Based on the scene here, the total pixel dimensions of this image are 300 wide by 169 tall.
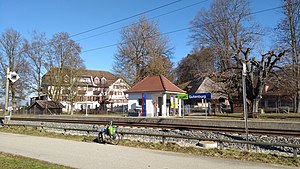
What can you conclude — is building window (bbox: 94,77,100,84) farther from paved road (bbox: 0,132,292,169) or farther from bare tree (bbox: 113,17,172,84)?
paved road (bbox: 0,132,292,169)

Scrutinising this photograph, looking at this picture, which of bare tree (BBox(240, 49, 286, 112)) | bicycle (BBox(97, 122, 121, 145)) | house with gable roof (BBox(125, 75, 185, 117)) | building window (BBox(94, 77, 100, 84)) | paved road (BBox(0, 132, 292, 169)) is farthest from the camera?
building window (BBox(94, 77, 100, 84))

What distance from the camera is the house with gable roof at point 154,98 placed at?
34250 millimetres

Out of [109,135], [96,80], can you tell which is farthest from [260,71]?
[96,80]

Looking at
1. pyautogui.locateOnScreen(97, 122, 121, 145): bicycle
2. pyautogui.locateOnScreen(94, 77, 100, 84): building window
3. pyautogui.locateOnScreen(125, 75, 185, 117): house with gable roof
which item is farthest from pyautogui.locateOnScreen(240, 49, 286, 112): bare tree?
pyautogui.locateOnScreen(94, 77, 100, 84): building window

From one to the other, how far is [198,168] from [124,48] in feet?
139

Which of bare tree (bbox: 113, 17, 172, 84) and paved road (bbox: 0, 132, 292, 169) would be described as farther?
bare tree (bbox: 113, 17, 172, 84)

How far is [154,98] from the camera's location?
3503 centimetres

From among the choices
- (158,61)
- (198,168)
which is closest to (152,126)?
(198,168)

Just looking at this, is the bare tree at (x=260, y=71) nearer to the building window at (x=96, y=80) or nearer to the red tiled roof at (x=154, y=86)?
the red tiled roof at (x=154, y=86)

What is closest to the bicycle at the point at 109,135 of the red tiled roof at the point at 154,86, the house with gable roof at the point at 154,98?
the house with gable roof at the point at 154,98

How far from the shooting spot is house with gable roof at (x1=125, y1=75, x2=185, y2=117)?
34.2 m

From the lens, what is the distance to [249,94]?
32.0 meters

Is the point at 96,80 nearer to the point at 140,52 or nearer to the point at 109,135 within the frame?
the point at 140,52

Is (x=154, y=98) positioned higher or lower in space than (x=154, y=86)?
lower
